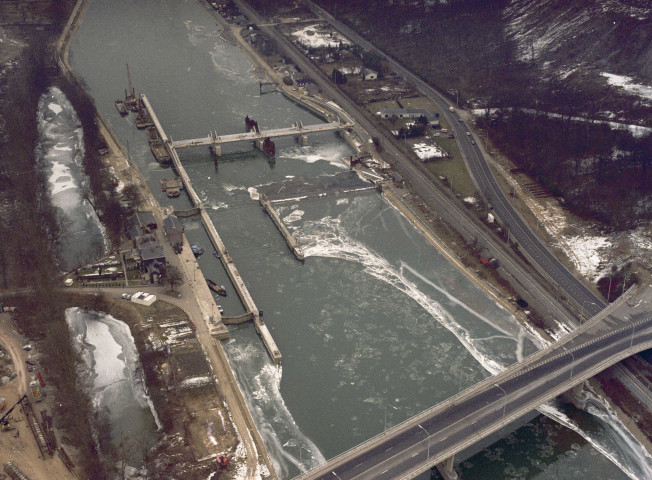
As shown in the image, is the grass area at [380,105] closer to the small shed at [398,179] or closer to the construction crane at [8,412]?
the small shed at [398,179]

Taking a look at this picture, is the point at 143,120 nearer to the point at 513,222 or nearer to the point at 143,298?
the point at 143,298

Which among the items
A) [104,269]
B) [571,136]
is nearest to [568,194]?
[571,136]

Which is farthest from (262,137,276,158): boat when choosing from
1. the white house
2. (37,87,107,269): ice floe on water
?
the white house

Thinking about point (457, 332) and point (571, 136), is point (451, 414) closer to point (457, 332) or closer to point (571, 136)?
point (457, 332)

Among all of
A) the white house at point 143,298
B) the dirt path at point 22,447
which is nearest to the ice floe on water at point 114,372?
the white house at point 143,298

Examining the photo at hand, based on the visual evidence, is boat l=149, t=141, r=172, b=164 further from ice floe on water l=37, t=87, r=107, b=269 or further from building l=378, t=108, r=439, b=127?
building l=378, t=108, r=439, b=127

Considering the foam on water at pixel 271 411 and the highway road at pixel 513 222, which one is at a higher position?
the foam on water at pixel 271 411
